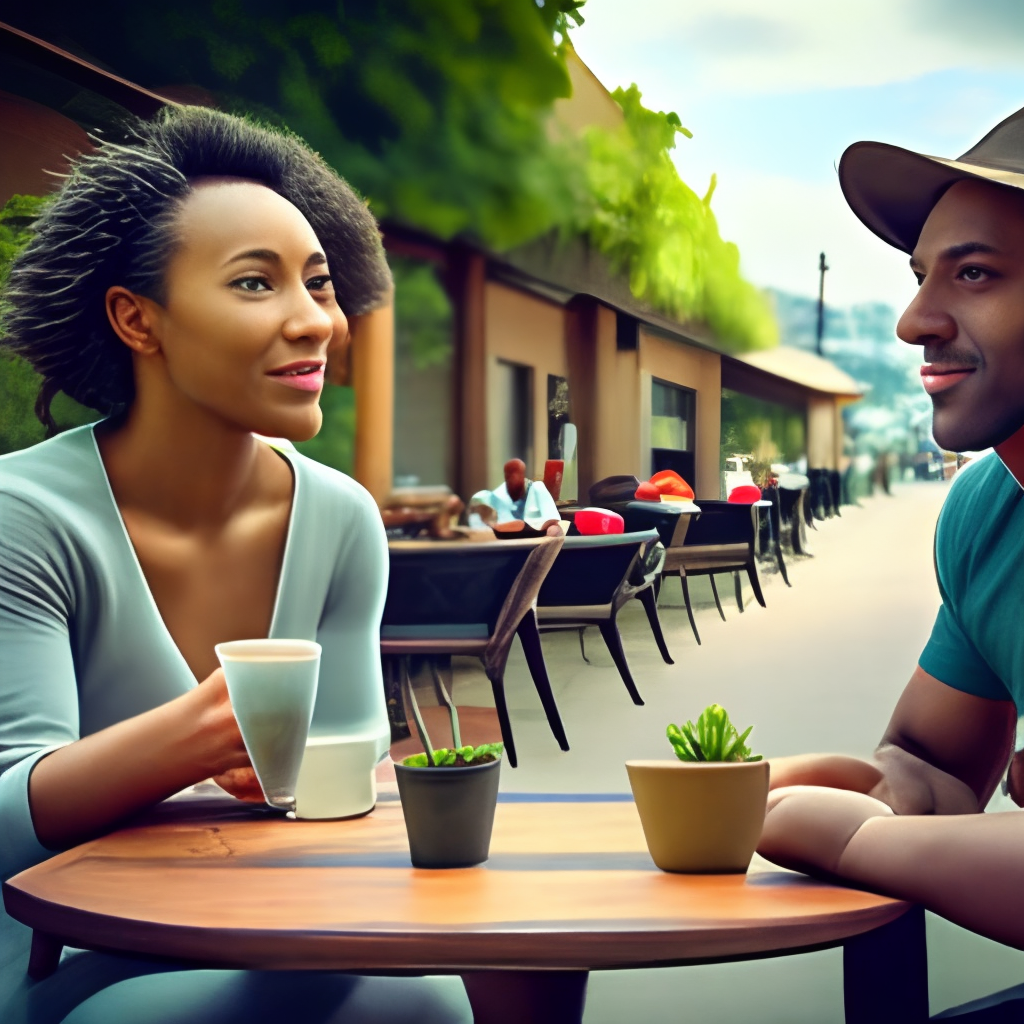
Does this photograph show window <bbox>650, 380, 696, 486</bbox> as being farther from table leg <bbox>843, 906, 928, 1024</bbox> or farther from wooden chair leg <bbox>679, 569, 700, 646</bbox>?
table leg <bbox>843, 906, 928, 1024</bbox>

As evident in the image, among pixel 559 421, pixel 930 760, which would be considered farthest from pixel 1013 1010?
pixel 559 421

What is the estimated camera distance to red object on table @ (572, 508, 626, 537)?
173 centimetres

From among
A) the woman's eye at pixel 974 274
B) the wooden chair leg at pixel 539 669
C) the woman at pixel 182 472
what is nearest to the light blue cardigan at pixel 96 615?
the woman at pixel 182 472

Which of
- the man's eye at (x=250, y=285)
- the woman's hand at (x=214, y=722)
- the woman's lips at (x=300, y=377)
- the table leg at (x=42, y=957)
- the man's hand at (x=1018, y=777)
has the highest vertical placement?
the man's eye at (x=250, y=285)

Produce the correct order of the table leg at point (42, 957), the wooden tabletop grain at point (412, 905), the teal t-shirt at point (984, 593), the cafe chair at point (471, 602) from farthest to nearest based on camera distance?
the cafe chair at point (471, 602), the teal t-shirt at point (984, 593), the table leg at point (42, 957), the wooden tabletop grain at point (412, 905)

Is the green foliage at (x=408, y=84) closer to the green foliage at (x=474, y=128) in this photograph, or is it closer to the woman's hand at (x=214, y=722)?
Result: the green foliage at (x=474, y=128)

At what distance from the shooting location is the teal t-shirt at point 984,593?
1281 millimetres

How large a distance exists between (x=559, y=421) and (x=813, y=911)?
1.06 meters

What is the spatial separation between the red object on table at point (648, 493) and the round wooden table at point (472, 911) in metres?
0.76

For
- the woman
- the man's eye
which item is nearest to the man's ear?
the woman

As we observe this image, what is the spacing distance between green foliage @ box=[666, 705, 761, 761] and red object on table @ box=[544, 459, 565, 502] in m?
0.83

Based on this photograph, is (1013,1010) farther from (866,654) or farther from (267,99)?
(267,99)

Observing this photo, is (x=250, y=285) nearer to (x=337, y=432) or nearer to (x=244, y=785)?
(x=337, y=432)

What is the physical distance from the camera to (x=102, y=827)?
3.58 ft
